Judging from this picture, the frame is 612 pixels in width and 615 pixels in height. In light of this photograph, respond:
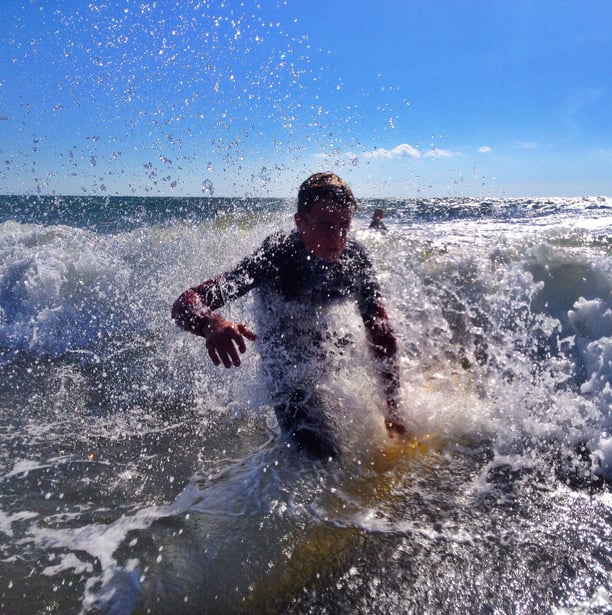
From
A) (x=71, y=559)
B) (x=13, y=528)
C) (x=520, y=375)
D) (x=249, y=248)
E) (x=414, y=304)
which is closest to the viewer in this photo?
(x=71, y=559)

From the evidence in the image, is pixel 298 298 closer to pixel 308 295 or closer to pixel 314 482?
pixel 308 295

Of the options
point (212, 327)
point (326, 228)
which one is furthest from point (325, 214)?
point (212, 327)

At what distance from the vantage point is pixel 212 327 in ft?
6.71

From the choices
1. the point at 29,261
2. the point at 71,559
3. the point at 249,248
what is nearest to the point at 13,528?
the point at 71,559

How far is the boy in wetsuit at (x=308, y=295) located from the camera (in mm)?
2559

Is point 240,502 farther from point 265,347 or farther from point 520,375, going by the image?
point 520,375

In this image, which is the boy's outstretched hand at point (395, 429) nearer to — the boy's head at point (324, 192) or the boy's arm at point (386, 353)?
the boy's arm at point (386, 353)

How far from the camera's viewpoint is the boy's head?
8.43 feet

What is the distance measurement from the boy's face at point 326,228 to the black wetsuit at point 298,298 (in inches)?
2.7

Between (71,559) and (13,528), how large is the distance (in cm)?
40

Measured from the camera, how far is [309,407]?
2.73m

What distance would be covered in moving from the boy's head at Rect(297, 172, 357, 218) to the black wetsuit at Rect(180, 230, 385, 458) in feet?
0.74

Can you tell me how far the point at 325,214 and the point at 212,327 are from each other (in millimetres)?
948

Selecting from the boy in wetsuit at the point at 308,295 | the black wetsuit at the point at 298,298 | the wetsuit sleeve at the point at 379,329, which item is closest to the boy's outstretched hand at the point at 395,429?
the boy in wetsuit at the point at 308,295
